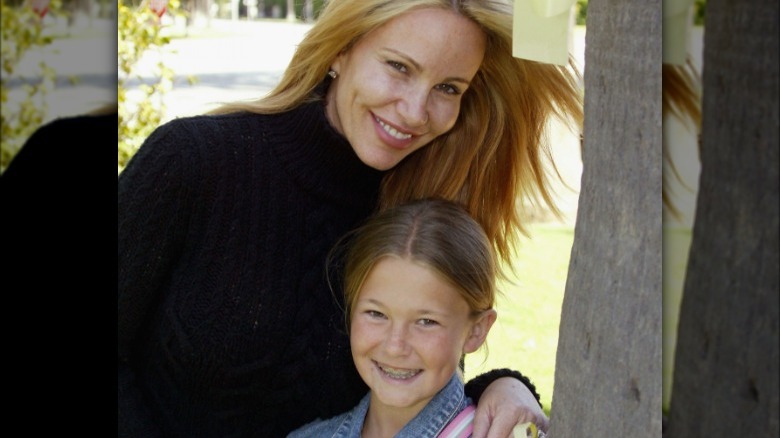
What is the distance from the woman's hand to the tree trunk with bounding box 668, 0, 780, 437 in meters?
0.89

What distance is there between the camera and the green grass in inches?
204

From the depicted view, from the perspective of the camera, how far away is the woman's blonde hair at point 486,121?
2562 millimetres

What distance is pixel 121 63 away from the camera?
14.4 ft

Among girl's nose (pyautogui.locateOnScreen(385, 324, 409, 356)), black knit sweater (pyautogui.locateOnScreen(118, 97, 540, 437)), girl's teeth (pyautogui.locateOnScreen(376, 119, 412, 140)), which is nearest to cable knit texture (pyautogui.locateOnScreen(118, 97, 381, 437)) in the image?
black knit sweater (pyautogui.locateOnScreen(118, 97, 540, 437))

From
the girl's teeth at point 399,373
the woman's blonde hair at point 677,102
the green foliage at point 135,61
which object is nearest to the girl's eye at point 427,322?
the girl's teeth at point 399,373

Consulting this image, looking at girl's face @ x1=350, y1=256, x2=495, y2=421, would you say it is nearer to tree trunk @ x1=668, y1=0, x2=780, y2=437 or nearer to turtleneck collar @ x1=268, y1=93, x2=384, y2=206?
turtleneck collar @ x1=268, y1=93, x2=384, y2=206

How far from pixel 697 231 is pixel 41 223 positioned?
880mm

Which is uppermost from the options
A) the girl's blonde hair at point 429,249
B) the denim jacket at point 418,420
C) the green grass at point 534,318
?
the girl's blonde hair at point 429,249

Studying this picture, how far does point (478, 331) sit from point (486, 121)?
1.78 ft

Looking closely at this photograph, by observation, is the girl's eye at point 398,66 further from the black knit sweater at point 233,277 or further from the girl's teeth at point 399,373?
the girl's teeth at point 399,373

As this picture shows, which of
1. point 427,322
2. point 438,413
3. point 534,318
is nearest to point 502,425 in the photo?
point 438,413

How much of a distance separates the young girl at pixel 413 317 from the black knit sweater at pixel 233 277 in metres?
0.08

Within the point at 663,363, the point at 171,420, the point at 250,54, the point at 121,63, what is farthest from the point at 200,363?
the point at 250,54

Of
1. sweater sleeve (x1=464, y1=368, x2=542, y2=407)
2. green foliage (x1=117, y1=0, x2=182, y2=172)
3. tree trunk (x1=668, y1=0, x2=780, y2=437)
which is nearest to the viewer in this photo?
tree trunk (x1=668, y1=0, x2=780, y2=437)
